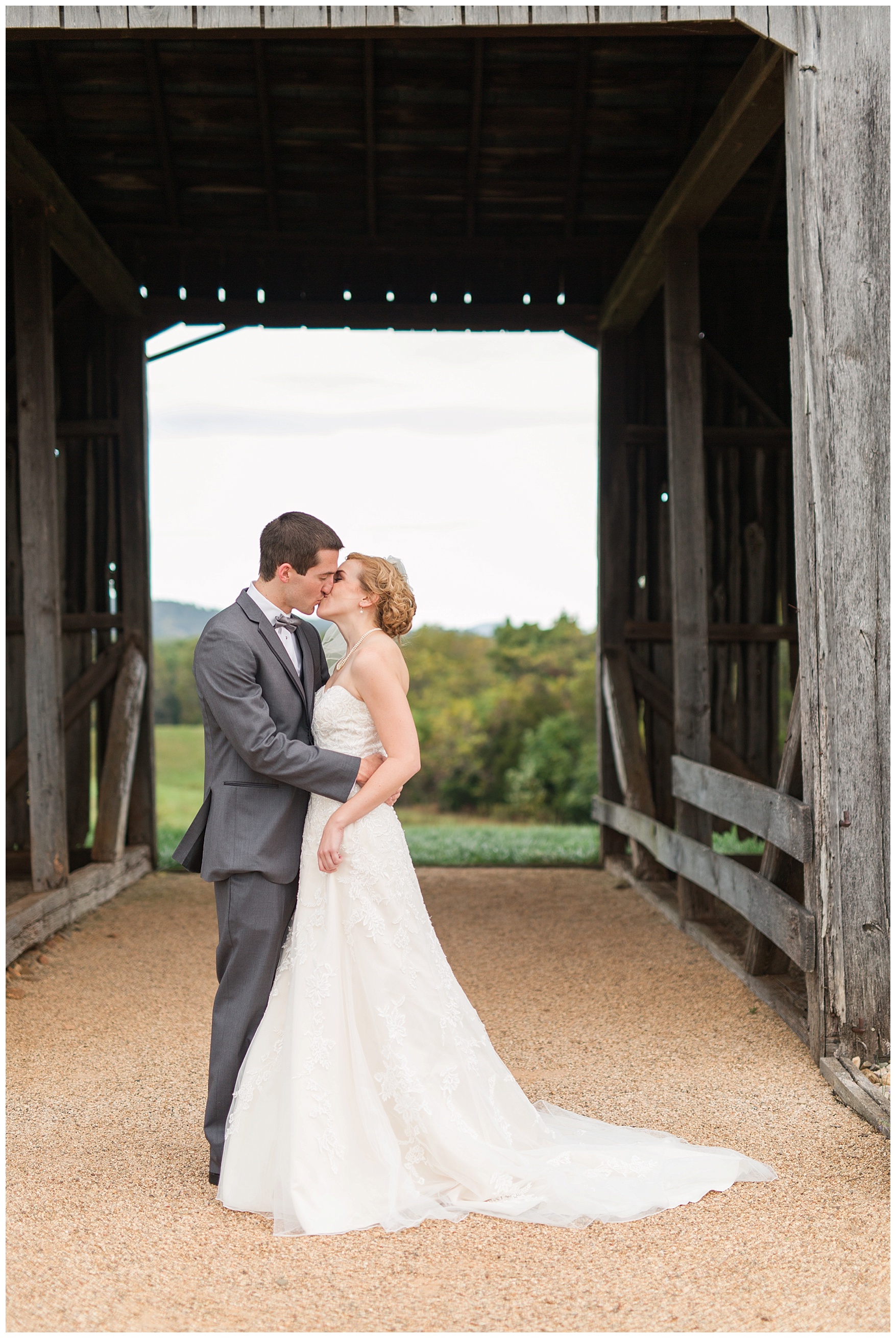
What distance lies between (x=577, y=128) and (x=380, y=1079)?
622 centimetres

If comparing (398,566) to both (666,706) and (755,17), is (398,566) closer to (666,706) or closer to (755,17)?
(755,17)

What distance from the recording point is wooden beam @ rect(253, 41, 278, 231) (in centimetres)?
668

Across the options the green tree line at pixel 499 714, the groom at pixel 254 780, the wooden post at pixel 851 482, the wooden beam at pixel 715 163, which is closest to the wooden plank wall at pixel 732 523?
the wooden beam at pixel 715 163

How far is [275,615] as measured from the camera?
135 inches

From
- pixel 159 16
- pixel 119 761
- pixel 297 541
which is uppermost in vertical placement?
pixel 159 16

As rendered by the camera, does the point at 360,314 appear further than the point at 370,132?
Yes

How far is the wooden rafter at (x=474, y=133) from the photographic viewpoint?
21.9ft

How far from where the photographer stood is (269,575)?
3396 mm

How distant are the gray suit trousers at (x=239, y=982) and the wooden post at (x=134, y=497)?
18.5 feet

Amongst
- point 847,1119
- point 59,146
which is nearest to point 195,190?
point 59,146

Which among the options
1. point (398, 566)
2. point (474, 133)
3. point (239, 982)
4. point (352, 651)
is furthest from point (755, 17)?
point (239, 982)

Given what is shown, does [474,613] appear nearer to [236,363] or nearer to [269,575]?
[236,363]

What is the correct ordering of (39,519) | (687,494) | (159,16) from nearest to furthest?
(159,16) → (39,519) → (687,494)

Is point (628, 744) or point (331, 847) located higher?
point (331, 847)
